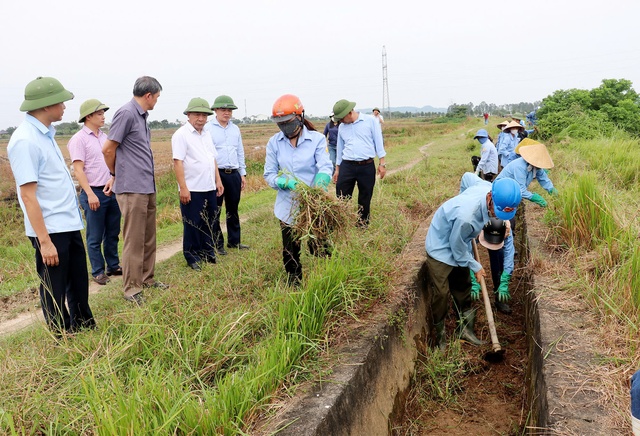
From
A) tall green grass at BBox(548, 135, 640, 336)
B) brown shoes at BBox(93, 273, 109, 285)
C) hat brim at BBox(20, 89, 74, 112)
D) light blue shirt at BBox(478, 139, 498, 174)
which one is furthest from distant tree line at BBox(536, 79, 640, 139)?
hat brim at BBox(20, 89, 74, 112)

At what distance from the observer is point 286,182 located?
3.64 m

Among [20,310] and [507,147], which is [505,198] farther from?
[507,147]

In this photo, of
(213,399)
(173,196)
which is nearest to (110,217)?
(213,399)

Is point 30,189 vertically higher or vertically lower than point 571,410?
higher

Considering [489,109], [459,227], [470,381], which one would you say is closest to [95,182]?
[459,227]

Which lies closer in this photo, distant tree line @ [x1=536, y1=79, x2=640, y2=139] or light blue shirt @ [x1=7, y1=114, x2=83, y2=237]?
light blue shirt @ [x1=7, y1=114, x2=83, y2=237]

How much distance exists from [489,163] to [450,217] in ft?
14.8

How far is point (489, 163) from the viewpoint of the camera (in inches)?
301

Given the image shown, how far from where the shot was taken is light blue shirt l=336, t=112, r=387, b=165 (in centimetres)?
566

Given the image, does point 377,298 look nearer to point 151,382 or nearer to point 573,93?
point 151,382

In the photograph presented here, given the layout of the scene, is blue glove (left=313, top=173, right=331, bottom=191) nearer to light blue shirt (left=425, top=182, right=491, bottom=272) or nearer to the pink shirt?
light blue shirt (left=425, top=182, right=491, bottom=272)

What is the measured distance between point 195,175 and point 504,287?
140 inches

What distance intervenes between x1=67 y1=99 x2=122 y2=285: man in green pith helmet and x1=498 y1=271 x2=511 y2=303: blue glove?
438cm

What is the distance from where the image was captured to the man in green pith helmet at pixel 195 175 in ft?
15.7
